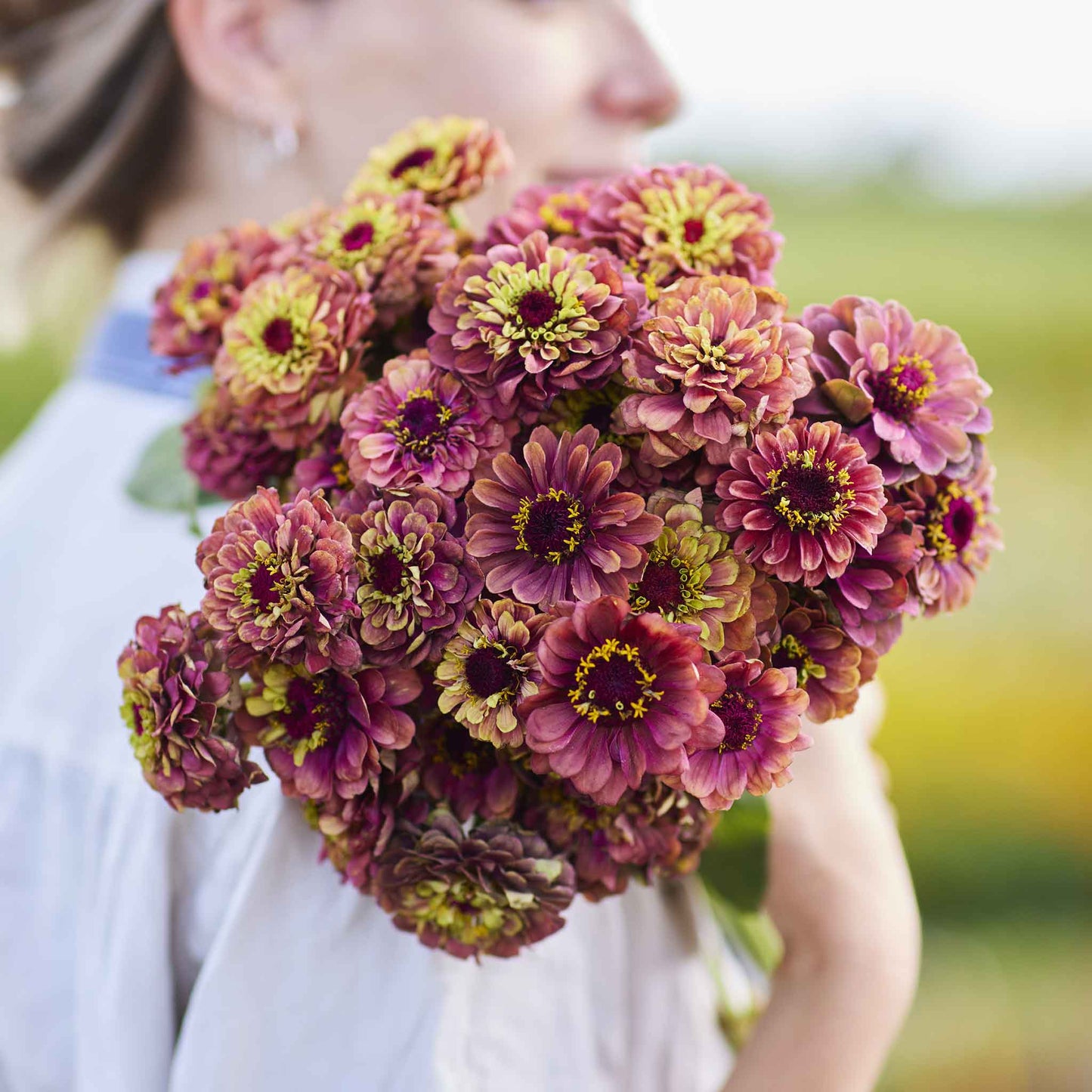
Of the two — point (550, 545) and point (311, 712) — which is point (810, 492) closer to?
point (550, 545)

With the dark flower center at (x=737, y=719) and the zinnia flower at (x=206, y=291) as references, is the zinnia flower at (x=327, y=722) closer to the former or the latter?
the dark flower center at (x=737, y=719)

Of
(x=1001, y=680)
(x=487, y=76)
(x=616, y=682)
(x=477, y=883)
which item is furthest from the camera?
(x=1001, y=680)

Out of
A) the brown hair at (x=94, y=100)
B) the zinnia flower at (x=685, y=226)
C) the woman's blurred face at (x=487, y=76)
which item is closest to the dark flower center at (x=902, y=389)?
the zinnia flower at (x=685, y=226)

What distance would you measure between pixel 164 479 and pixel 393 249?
11.9 inches

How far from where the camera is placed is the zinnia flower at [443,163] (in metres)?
0.63

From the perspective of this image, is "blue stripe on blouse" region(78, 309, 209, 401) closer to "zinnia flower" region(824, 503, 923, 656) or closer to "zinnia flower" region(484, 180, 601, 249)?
"zinnia flower" region(484, 180, 601, 249)

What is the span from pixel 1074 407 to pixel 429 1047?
14.3ft

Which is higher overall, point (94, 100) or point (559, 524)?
point (94, 100)

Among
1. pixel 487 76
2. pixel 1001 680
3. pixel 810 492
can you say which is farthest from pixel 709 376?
pixel 1001 680

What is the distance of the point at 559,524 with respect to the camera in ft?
1.54

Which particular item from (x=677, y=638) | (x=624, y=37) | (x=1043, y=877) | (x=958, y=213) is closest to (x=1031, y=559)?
(x=1043, y=877)

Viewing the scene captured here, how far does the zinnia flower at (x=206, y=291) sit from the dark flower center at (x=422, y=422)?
20 centimetres

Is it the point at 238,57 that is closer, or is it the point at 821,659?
the point at 821,659

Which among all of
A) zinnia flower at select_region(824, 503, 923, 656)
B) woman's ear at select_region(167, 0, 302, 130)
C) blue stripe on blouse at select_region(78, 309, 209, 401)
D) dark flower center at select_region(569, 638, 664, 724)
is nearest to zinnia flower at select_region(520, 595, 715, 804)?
dark flower center at select_region(569, 638, 664, 724)
